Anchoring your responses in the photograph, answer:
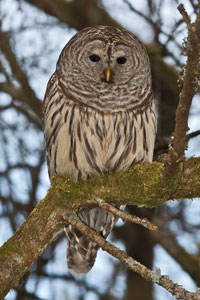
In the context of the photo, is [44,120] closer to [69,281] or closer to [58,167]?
[58,167]

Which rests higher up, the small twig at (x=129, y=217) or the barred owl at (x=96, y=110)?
the barred owl at (x=96, y=110)

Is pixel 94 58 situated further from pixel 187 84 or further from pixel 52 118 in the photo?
pixel 187 84

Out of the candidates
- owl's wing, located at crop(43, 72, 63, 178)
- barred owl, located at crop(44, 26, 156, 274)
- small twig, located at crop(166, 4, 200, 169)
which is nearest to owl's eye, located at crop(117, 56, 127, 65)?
barred owl, located at crop(44, 26, 156, 274)

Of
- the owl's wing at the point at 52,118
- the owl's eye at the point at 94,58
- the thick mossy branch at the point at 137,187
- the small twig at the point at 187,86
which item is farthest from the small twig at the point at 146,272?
the owl's eye at the point at 94,58

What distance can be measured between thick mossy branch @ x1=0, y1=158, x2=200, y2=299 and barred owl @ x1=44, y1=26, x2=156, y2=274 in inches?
17.1

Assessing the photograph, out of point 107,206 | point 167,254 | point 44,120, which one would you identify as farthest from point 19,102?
point 107,206

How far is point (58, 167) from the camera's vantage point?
4.06 meters

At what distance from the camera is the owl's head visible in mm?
4207

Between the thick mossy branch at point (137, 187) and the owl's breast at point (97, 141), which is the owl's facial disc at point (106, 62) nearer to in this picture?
the owl's breast at point (97, 141)

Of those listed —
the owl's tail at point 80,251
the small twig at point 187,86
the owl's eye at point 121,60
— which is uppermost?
the owl's eye at point 121,60

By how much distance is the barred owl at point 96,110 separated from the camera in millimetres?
3914

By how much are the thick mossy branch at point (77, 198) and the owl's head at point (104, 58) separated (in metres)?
0.98

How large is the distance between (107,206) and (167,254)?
1874 mm

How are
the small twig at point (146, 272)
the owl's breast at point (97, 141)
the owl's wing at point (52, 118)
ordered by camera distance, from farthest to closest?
the owl's wing at point (52, 118)
the owl's breast at point (97, 141)
the small twig at point (146, 272)
